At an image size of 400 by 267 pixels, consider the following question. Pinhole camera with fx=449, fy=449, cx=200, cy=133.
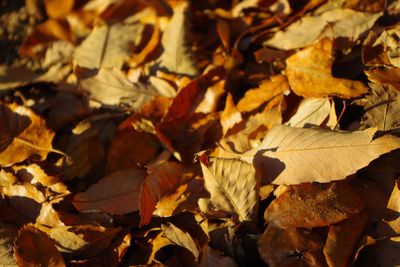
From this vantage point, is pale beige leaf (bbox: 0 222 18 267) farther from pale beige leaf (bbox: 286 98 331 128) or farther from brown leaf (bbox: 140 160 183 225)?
pale beige leaf (bbox: 286 98 331 128)

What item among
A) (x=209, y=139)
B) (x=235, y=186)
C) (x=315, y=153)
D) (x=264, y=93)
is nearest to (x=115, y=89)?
(x=209, y=139)

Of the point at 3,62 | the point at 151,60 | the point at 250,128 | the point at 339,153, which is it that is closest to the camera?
the point at 339,153

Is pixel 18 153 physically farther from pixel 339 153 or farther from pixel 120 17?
pixel 339 153

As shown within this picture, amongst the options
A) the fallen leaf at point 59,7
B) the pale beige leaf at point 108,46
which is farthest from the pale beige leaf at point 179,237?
the fallen leaf at point 59,7

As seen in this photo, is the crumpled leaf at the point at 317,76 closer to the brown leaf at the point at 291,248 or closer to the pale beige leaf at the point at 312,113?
the pale beige leaf at the point at 312,113

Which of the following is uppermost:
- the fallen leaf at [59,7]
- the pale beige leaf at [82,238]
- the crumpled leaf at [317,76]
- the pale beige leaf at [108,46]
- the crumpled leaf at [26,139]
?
the fallen leaf at [59,7]

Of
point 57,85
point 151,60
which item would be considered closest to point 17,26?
point 57,85

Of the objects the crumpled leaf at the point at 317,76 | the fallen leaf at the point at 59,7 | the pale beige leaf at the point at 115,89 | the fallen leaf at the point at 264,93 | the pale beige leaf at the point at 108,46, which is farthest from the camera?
the fallen leaf at the point at 59,7

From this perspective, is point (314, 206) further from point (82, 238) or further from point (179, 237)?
point (82, 238)
